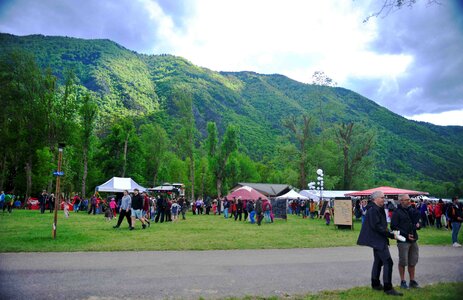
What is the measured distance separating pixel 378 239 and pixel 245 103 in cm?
14298

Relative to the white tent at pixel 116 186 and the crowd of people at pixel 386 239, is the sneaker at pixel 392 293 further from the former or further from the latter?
the white tent at pixel 116 186

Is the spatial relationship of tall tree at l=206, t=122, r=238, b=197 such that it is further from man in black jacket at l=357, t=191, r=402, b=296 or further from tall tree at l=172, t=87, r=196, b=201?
man in black jacket at l=357, t=191, r=402, b=296

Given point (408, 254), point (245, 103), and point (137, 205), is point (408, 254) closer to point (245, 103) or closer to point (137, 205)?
point (137, 205)

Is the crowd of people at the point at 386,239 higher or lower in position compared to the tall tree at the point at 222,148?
lower

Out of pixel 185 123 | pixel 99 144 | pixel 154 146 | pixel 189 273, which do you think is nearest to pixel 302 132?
pixel 185 123

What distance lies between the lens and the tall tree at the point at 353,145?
163 feet

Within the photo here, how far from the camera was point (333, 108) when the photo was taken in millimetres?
52094

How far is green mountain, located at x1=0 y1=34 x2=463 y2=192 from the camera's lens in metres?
67.0

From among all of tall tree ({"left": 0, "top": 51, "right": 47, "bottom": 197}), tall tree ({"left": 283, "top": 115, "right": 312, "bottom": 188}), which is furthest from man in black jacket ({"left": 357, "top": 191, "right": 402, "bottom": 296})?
tall tree ({"left": 283, "top": 115, "right": 312, "bottom": 188})

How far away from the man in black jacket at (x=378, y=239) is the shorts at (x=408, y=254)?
601mm

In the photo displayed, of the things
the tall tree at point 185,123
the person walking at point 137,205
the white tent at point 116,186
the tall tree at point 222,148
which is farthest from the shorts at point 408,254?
the tall tree at point 222,148

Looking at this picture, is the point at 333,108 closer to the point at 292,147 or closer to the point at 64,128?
the point at 292,147

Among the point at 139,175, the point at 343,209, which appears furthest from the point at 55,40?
the point at 343,209

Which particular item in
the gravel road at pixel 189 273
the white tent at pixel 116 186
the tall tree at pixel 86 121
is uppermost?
the tall tree at pixel 86 121
